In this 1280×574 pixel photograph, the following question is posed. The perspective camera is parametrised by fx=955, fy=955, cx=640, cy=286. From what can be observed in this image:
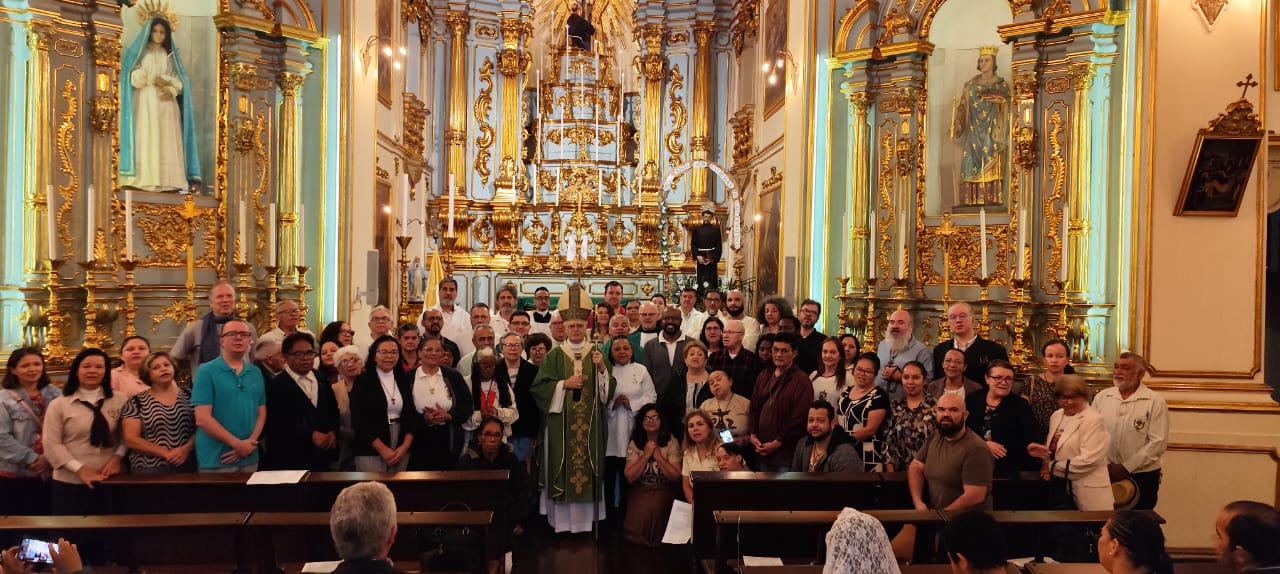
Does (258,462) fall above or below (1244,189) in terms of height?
below

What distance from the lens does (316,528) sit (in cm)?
530

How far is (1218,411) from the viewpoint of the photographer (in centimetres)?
711

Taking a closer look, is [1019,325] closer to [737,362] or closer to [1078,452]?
[737,362]

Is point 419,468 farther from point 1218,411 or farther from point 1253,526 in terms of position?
point 1218,411

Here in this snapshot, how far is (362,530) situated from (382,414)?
10.0 ft

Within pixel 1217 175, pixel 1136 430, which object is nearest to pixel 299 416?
pixel 1136 430

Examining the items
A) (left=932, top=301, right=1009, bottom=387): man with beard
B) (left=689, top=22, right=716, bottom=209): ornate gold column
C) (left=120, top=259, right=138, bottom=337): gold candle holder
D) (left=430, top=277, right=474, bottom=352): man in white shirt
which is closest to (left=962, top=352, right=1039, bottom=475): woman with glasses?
(left=932, top=301, right=1009, bottom=387): man with beard

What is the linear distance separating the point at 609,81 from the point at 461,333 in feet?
32.4

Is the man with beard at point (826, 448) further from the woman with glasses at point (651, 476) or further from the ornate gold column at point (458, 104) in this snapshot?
the ornate gold column at point (458, 104)

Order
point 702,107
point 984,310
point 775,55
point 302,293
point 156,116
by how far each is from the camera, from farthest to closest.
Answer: point 702,107
point 775,55
point 302,293
point 156,116
point 984,310

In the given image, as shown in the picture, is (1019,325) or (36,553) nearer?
(36,553)

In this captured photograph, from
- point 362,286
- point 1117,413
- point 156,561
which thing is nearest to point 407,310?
point 362,286

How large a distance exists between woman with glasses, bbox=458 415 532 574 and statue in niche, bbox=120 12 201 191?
4405 mm

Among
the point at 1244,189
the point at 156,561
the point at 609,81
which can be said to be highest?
the point at 609,81
